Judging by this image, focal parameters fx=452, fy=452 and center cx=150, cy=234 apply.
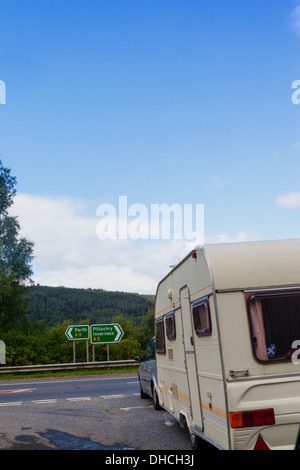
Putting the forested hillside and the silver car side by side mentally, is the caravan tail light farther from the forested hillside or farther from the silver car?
the forested hillside

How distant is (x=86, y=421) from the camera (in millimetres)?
9414

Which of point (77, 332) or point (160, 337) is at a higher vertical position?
point (77, 332)

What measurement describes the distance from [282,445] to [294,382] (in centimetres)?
65

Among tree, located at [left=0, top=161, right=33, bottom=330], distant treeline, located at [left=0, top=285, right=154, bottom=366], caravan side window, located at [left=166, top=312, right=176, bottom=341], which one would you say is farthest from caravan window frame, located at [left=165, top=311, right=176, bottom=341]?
tree, located at [left=0, top=161, right=33, bottom=330]

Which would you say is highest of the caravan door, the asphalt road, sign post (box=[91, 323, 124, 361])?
sign post (box=[91, 323, 124, 361])

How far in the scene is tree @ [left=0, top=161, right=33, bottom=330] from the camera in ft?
116

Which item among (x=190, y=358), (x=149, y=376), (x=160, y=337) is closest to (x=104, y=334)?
(x=149, y=376)

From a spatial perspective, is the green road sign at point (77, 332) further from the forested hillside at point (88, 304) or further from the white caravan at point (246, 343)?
the forested hillside at point (88, 304)

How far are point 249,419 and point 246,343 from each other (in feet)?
2.54

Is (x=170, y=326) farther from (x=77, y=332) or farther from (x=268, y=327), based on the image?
(x=77, y=332)

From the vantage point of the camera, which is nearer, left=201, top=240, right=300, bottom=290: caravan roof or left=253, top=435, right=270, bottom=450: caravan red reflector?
left=253, top=435, right=270, bottom=450: caravan red reflector

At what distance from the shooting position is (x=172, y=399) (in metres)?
7.79

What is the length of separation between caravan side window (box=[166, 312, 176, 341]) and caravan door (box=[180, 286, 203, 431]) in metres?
0.75
